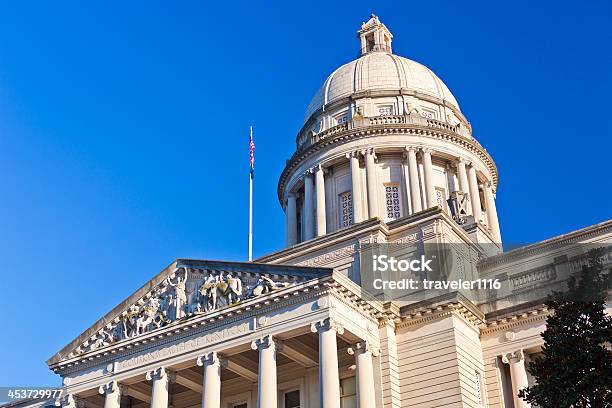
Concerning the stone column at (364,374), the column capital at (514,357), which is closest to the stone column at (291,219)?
the stone column at (364,374)

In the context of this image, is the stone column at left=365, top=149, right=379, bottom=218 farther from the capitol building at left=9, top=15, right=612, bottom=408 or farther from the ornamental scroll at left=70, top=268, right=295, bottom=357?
the ornamental scroll at left=70, top=268, right=295, bottom=357

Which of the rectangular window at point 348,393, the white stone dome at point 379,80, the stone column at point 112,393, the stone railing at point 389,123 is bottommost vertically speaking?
the rectangular window at point 348,393

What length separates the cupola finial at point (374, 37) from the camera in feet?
193

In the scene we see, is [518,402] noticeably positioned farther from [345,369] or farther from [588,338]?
[588,338]

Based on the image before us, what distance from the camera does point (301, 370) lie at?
113 ft

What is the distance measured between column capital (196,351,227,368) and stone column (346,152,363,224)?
15.7 meters

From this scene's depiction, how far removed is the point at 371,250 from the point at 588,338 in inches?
550

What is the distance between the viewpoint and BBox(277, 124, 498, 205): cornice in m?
49.1

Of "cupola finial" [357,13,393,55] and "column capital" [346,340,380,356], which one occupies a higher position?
"cupola finial" [357,13,393,55]

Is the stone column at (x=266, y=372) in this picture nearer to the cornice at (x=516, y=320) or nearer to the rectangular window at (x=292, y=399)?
the rectangular window at (x=292, y=399)

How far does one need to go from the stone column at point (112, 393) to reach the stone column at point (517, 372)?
16244 millimetres

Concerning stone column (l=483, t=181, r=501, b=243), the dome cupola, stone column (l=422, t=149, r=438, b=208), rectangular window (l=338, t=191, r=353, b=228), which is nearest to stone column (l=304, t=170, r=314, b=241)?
the dome cupola

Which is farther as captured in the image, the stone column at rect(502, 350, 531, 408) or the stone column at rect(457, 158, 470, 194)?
the stone column at rect(457, 158, 470, 194)

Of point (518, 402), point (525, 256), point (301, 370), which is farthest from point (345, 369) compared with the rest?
point (525, 256)
